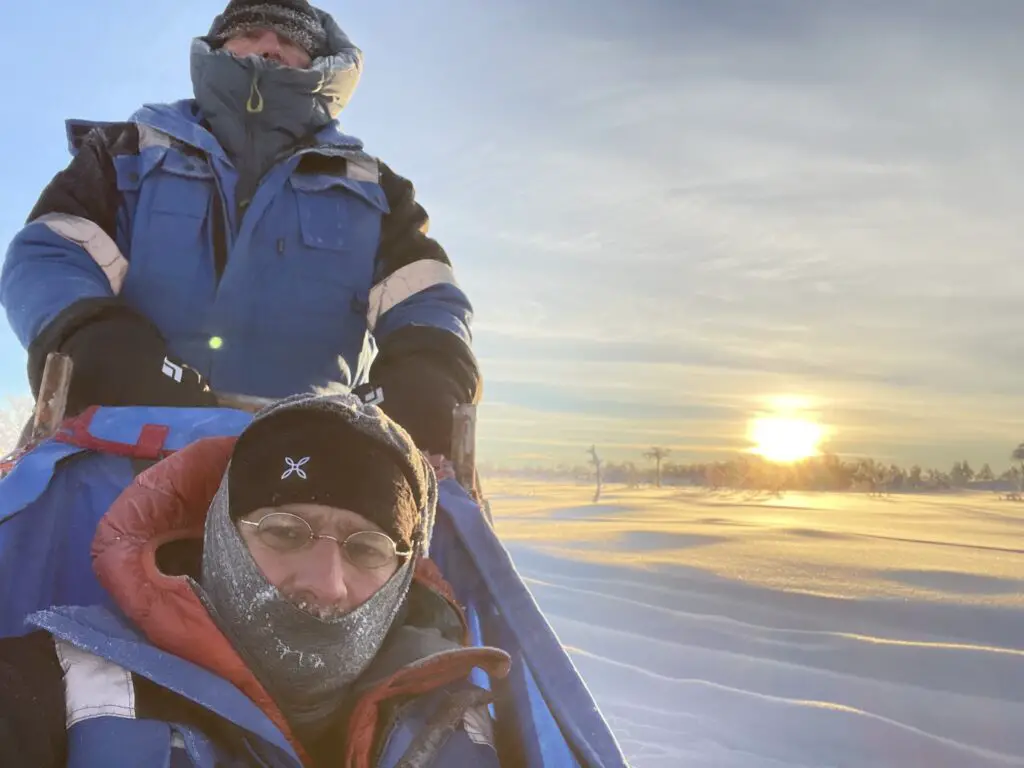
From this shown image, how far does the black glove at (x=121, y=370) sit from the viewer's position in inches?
65.5

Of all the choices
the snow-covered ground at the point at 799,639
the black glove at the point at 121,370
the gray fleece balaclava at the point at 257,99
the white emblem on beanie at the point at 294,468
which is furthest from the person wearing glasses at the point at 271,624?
the snow-covered ground at the point at 799,639

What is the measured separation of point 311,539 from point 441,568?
0.44 m

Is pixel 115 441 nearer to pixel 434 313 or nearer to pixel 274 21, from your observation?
pixel 434 313

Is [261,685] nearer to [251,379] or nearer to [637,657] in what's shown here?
[251,379]

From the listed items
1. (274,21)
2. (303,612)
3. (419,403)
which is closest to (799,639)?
(419,403)

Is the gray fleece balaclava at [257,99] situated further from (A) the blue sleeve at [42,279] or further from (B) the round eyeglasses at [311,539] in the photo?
(B) the round eyeglasses at [311,539]

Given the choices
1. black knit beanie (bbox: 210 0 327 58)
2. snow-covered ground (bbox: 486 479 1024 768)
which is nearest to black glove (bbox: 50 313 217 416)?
black knit beanie (bbox: 210 0 327 58)

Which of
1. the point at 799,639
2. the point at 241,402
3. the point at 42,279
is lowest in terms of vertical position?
A: the point at 799,639

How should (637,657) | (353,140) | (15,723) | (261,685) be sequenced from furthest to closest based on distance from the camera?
(637,657) → (353,140) → (261,685) → (15,723)

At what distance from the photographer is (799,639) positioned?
3.91 m

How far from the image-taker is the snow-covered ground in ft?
9.23

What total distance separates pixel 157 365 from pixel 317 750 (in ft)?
2.82

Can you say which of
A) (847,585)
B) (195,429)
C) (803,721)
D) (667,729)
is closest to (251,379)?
(195,429)

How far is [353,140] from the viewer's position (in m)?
2.46
